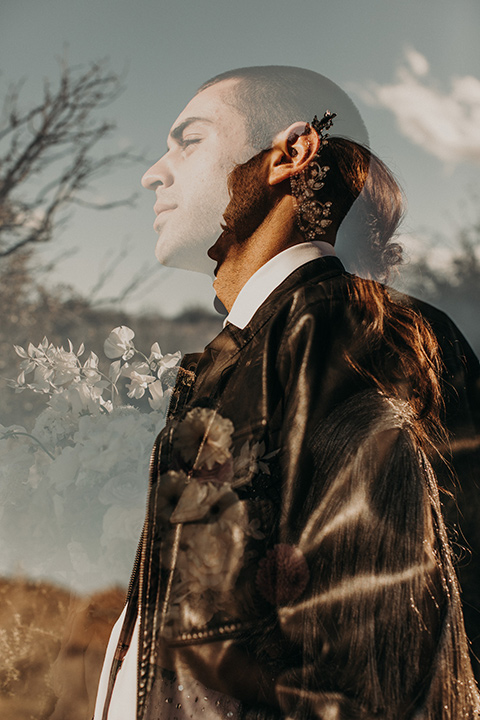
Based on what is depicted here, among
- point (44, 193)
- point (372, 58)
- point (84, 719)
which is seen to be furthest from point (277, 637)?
point (372, 58)

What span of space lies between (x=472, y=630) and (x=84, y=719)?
0.54m

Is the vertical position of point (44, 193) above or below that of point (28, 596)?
above

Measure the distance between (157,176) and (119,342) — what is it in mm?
288

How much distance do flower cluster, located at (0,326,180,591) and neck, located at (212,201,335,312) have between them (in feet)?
0.47

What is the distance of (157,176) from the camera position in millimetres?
884

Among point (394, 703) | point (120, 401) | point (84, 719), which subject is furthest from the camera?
point (120, 401)

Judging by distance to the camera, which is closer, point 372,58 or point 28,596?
point 28,596

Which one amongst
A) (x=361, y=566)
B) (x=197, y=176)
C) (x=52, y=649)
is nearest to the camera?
(x=361, y=566)

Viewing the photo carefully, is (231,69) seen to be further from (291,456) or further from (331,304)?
(291,456)

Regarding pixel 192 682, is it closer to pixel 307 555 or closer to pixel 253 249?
pixel 307 555

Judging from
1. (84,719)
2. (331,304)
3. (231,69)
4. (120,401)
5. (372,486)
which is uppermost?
(231,69)

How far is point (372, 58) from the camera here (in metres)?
0.87

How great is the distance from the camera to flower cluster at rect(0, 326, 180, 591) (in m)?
0.75

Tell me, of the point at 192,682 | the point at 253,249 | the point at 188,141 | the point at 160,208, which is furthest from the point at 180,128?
the point at 192,682
